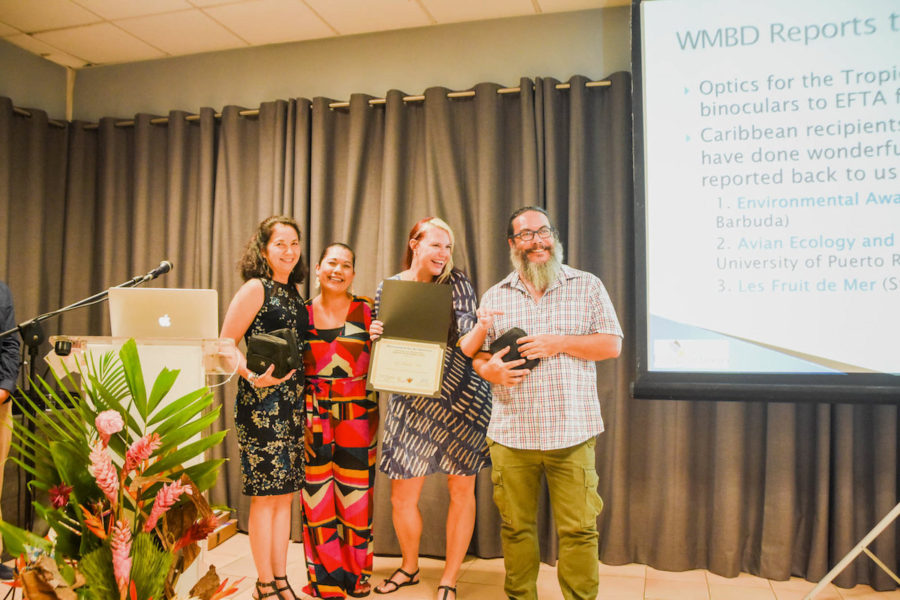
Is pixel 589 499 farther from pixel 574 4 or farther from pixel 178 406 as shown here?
pixel 574 4

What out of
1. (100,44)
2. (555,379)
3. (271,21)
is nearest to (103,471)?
(555,379)

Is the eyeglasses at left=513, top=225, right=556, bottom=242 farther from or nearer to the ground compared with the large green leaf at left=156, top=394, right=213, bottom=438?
farther from the ground

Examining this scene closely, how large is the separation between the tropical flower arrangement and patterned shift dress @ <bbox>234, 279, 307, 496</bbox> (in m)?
1.62

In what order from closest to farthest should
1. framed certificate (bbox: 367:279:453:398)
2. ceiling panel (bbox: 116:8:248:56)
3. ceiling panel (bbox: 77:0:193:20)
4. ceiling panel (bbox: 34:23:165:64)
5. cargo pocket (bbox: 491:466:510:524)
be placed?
1. cargo pocket (bbox: 491:466:510:524)
2. framed certificate (bbox: 367:279:453:398)
3. ceiling panel (bbox: 77:0:193:20)
4. ceiling panel (bbox: 116:8:248:56)
5. ceiling panel (bbox: 34:23:165:64)

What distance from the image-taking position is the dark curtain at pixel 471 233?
2846 millimetres

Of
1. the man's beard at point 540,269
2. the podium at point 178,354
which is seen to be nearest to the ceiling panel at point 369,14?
the man's beard at point 540,269

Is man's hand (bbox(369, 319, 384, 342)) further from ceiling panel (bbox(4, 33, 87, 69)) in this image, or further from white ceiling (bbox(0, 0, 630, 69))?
ceiling panel (bbox(4, 33, 87, 69))

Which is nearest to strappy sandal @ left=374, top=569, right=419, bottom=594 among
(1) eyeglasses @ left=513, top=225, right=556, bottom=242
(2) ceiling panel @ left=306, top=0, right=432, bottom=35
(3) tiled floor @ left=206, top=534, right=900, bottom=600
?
(3) tiled floor @ left=206, top=534, right=900, bottom=600

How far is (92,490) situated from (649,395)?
78.8 inches

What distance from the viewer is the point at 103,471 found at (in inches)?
27.9

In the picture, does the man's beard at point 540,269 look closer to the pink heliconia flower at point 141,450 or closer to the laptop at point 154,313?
the laptop at point 154,313

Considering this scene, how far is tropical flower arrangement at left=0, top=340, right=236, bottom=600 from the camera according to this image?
2.36ft

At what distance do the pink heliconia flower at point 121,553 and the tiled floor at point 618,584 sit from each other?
215 cm

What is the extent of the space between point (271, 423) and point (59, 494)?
1.71 metres
